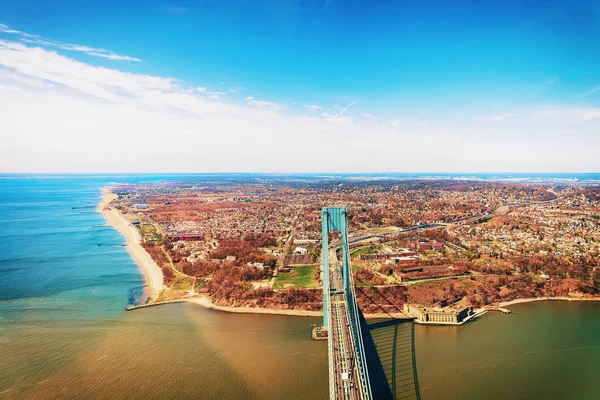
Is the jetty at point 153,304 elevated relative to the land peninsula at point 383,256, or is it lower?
lower

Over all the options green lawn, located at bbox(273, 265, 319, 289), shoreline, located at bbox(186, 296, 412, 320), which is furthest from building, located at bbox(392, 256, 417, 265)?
shoreline, located at bbox(186, 296, 412, 320)

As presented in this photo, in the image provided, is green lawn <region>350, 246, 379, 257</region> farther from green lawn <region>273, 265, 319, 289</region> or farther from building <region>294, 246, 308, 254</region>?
green lawn <region>273, 265, 319, 289</region>

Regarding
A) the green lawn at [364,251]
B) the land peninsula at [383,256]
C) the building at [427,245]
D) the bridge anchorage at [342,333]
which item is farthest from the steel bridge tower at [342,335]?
the building at [427,245]

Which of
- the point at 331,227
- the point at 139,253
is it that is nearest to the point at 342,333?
the point at 331,227

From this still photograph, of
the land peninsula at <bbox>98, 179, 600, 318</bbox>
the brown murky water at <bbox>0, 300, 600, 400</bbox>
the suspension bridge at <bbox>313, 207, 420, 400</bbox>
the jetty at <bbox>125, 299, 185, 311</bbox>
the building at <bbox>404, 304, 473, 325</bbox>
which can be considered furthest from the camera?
the land peninsula at <bbox>98, 179, 600, 318</bbox>

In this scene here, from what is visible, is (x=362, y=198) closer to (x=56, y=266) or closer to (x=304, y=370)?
(x=56, y=266)

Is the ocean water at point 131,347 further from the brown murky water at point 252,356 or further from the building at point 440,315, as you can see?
the building at point 440,315

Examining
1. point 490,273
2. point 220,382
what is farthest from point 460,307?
point 220,382
